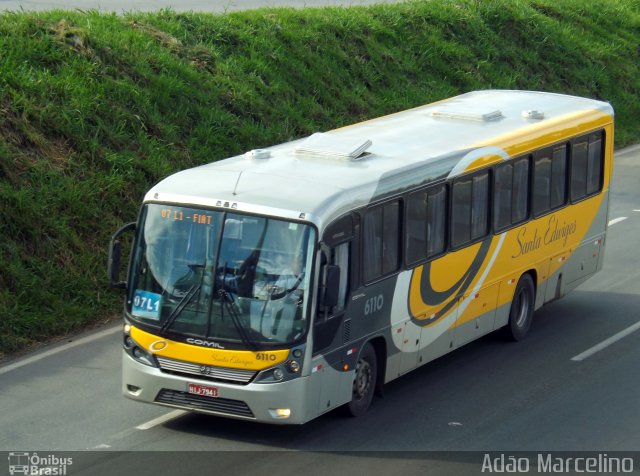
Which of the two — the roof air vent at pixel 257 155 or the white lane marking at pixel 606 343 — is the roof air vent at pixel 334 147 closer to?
the roof air vent at pixel 257 155

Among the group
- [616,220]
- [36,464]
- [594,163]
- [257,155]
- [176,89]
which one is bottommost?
[616,220]

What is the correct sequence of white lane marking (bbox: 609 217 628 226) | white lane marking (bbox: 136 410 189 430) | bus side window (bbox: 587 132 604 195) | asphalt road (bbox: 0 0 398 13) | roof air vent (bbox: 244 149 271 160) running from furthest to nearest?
asphalt road (bbox: 0 0 398 13), white lane marking (bbox: 609 217 628 226), bus side window (bbox: 587 132 604 195), roof air vent (bbox: 244 149 271 160), white lane marking (bbox: 136 410 189 430)

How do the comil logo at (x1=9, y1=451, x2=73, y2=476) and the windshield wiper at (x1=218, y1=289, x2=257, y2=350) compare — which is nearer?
the comil logo at (x1=9, y1=451, x2=73, y2=476)

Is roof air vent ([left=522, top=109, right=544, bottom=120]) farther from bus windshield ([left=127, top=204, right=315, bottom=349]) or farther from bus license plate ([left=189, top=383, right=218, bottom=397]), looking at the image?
bus license plate ([left=189, top=383, right=218, bottom=397])

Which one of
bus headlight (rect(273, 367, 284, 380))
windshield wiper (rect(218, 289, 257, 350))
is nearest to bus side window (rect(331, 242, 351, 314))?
bus headlight (rect(273, 367, 284, 380))

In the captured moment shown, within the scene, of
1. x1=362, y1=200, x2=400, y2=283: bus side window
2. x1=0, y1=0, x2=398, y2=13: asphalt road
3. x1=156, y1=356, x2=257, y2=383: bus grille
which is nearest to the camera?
x1=156, y1=356, x2=257, y2=383: bus grille

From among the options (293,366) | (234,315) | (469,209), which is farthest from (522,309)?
(234,315)

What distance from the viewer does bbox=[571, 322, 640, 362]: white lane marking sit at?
49.6 feet

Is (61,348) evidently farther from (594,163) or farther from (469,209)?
(594,163)

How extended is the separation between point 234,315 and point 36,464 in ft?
7.20

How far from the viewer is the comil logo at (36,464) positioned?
36.0 ft

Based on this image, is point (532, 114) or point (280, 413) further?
point (532, 114)

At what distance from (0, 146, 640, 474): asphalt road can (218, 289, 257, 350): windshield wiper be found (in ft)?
3.46

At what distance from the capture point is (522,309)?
16.0 metres
